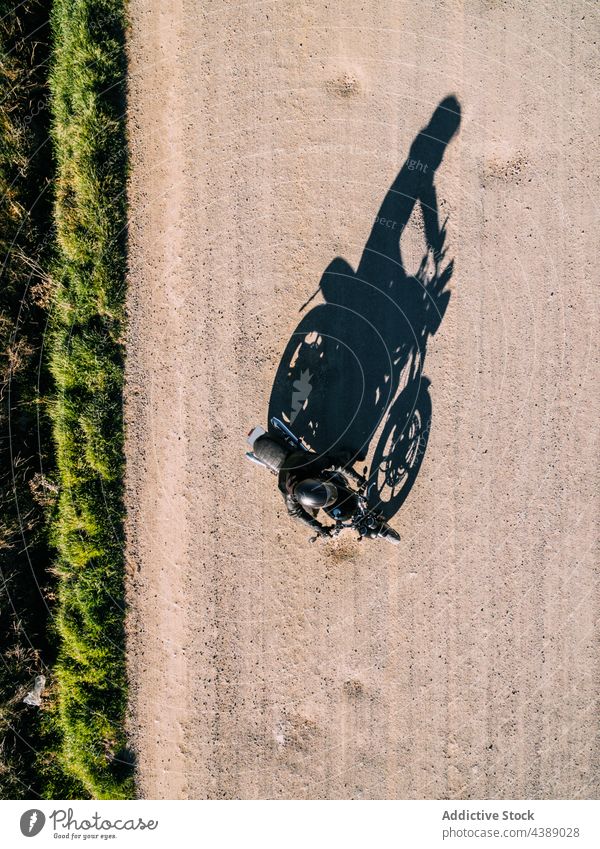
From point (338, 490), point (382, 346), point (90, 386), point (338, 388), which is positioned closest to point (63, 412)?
point (90, 386)

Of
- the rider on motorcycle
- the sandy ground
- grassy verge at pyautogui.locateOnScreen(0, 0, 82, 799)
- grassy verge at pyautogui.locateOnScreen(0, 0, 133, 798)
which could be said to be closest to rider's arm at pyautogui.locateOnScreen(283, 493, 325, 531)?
the rider on motorcycle

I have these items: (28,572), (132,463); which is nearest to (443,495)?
(132,463)

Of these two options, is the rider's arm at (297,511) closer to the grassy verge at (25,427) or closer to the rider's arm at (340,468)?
the rider's arm at (340,468)

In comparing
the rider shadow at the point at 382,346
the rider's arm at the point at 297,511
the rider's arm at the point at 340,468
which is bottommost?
the rider's arm at the point at 297,511

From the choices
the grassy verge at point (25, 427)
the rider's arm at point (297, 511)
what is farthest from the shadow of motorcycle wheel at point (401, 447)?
the grassy verge at point (25, 427)

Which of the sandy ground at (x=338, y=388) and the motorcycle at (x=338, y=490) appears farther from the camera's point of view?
the sandy ground at (x=338, y=388)

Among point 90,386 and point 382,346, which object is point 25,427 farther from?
point 382,346

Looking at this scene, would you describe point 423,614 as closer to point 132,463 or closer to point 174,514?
point 174,514
